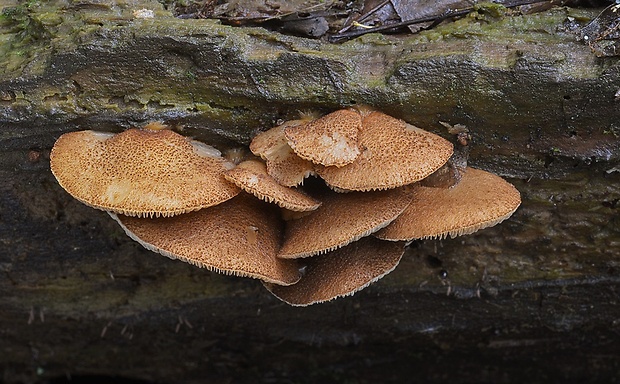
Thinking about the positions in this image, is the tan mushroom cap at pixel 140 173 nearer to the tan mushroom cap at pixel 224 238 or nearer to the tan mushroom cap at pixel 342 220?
the tan mushroom cap at pixel 224 238

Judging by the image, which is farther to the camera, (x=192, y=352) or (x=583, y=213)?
(x=192, y=352)

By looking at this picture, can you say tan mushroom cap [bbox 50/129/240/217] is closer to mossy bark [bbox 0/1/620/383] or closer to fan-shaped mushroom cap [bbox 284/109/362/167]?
mossy bark [bbox 0/1/620/383]

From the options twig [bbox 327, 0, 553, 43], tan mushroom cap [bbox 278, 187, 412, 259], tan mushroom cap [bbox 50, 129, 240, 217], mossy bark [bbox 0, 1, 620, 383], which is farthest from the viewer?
twig [bbox 327, 0, 553, 43]

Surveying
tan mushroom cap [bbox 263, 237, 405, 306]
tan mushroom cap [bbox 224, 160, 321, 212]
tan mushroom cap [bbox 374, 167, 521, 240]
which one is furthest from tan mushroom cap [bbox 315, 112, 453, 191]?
tan mushroom cap [bbox 263, 237, 405, 306]

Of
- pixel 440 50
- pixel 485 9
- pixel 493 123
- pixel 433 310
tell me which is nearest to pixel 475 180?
pixel 493 123

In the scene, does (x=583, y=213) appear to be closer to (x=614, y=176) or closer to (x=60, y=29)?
(x=614, y=176)

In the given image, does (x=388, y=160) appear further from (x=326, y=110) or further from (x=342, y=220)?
(x=326, y=110)

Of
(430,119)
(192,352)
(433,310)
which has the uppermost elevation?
(430,119)
